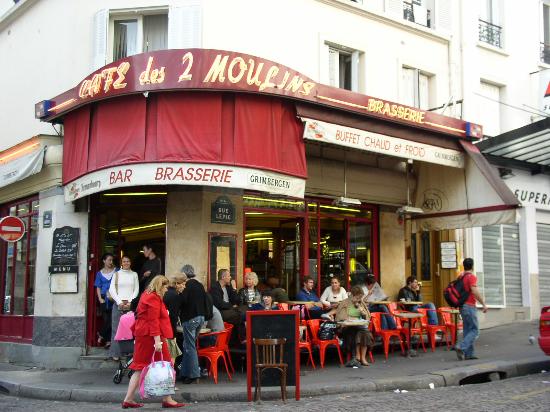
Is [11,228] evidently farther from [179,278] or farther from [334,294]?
[334,294]

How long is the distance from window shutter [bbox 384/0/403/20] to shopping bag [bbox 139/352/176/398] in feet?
32.5

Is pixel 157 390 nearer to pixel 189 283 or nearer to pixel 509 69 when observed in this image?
pixel 189 283

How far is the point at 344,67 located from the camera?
14391mm

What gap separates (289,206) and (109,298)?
3982mm

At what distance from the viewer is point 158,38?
12.5 metres

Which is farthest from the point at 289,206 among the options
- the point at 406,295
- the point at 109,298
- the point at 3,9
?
the point at 3,9

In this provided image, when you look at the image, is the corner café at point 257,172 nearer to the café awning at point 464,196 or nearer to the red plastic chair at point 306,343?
the café awning at point 464,196

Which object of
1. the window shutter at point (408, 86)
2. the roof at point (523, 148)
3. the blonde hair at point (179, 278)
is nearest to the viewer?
the blonde hair at point (179, 278)

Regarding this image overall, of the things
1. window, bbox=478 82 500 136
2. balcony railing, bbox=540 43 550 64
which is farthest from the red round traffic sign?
balcony railing, bbox=540 43 550 64

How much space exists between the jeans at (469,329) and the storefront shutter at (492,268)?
208 inches

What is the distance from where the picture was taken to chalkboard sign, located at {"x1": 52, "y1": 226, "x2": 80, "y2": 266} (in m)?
11.9

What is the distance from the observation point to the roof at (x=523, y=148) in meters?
14.1

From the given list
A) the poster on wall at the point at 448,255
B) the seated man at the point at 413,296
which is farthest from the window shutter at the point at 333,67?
the poster on wall at the point at 448,255

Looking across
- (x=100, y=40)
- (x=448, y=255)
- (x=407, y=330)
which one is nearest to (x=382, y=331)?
(x=407, y=330)
